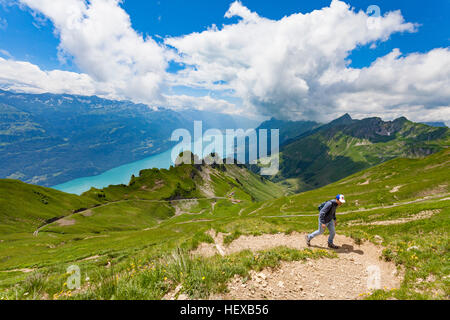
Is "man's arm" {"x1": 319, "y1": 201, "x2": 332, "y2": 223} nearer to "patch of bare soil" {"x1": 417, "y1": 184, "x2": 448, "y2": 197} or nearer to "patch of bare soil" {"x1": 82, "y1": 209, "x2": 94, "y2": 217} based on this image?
"patch of bare soil" {"x1": 417, "y1": 184, "x2": 448, "y2": 197}

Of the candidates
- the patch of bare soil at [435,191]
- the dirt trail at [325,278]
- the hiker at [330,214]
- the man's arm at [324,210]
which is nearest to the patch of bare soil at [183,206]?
the patch of bare soil at [435,191]

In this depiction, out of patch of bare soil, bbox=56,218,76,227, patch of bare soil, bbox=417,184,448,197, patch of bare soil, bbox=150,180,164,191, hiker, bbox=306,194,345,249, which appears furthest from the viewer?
patch of bare soil, bbox=150,180,164,191

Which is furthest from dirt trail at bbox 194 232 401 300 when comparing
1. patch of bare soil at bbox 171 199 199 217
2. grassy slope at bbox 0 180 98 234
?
patch of bare soil at bbox 171 199 199 217

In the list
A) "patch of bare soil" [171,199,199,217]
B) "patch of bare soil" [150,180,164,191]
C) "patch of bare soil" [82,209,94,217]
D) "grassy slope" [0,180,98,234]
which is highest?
"patch of bare soil" [150,180,164,191]

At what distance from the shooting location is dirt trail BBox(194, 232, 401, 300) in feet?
21.7

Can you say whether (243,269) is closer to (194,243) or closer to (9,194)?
(194,243)

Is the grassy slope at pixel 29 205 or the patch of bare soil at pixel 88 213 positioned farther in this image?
the patch of bare soil at pixel 88 213

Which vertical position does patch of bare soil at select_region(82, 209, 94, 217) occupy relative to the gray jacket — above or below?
below

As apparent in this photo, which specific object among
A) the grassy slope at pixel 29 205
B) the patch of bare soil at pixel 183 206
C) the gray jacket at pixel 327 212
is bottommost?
the patch of bare soil at pixel 183 206

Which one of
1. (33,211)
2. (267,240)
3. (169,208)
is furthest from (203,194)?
(267,240)

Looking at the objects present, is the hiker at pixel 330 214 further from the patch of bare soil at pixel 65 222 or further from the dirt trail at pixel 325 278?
the patch of bare soil at pixel 65 222

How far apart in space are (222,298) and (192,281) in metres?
1.06

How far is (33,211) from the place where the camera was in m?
95.1

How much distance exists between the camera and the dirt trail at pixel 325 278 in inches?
260
